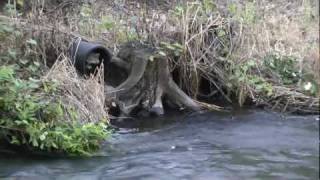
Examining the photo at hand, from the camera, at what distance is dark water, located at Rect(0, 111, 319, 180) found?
22.1ft

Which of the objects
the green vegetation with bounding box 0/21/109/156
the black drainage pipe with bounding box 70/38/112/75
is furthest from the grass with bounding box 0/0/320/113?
the green vegetation with bounding box 0/21/109/156

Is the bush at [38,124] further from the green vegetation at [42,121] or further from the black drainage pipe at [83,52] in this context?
the black drainage pipe at [83,52]

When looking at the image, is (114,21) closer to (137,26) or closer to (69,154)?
(137,26)

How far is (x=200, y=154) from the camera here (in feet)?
24.8

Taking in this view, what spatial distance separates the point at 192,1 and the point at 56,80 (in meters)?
3.79

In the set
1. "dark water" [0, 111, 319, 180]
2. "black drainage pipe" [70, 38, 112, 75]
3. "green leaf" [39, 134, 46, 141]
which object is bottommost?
"dark water" [0, 111, 319, 180]

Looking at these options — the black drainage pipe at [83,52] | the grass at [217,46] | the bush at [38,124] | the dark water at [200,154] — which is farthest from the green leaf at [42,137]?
the grass at [217,46]

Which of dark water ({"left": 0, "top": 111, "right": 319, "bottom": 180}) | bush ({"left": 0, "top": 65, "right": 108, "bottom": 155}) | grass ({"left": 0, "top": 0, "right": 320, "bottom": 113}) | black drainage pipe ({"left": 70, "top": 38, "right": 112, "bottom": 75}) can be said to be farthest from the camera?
grass ({"left": 0, "top": 0, "right": 320, "bottom": 113})

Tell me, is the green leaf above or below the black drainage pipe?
below

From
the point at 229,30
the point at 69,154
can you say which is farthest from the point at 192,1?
the point at 69,154

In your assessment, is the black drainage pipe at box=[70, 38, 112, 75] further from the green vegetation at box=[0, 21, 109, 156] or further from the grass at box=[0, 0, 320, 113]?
the green vegetation at box=[0, 21, 109, 156]

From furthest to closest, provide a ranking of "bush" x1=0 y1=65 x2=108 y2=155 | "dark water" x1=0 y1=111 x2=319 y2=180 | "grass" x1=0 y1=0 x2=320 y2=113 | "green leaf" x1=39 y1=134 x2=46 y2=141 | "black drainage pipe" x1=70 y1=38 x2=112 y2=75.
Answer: "grass" x1=0 y1=0 x2=320 y2=113 < "black drainage pipe" x1=70 y1=38 x2=112 y2=75 < "bush" x1=0 y1=65 x2=108 y2=155 < "green leaf" x1=39 y1=134 x2=46 y2=141 < "dark water" x1=0 y1=111 x2=319 y2=180

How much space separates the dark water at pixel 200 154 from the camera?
265 inches

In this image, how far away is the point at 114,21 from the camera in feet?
35.8
